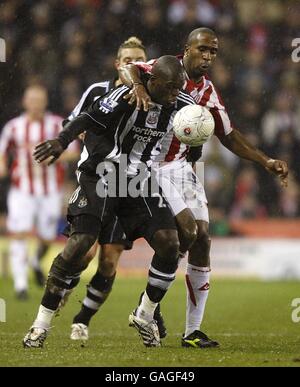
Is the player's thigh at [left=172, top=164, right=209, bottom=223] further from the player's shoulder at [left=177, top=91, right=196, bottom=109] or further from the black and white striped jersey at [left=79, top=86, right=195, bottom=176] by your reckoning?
the player's shoulder at [left=177, top=91, right=196, bottom=109]

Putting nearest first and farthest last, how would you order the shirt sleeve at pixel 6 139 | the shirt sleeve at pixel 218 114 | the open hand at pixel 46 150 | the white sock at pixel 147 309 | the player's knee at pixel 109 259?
the open hand at pixel 46 150, the white sock at pixel 147 309, the shirt sleeve at pixel 218 114, the player's knee at pixel 109 259, the shirt sleeve at pixel 6 139

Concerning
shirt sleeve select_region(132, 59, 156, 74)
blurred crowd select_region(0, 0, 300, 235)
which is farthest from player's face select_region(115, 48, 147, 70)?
blurred crowd select_region(0, 0, 300, 235)

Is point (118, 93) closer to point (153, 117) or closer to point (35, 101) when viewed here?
point (153, 117)

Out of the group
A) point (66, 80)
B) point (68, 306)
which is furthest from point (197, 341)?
point (66, 80)

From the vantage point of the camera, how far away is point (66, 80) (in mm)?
14641

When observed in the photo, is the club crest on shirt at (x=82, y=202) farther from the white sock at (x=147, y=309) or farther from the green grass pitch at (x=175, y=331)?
the green grass pitch at (x=175, y=331)

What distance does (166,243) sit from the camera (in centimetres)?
657

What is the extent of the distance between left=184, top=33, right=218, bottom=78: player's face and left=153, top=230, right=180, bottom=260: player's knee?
1314mm

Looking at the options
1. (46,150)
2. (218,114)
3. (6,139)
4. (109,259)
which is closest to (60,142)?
(46,150)

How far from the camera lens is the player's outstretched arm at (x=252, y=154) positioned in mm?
7016

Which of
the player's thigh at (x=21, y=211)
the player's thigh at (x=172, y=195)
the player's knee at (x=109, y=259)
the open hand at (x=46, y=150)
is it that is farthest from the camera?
the player's thigh at (x=21, y=211)

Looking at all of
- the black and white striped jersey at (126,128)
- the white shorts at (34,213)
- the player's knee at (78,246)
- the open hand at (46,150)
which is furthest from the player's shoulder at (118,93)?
the white shorts at (34,213)

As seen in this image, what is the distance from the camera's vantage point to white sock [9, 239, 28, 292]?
37.7ft
